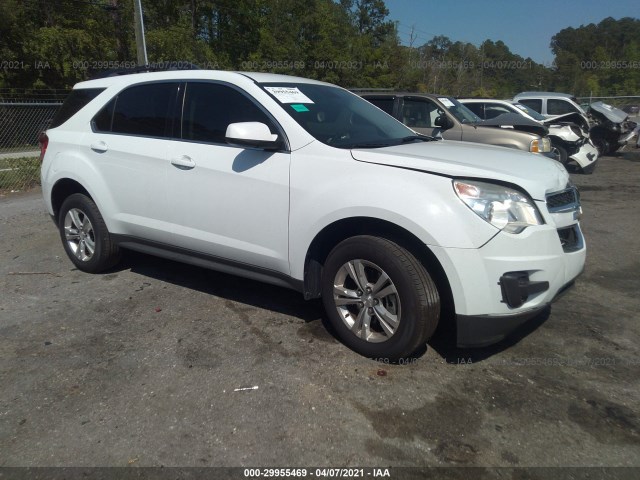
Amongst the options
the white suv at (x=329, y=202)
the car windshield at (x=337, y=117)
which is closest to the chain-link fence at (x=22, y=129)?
the white suv at (x=329, y=202)

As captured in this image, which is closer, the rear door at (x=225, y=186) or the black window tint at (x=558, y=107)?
the rear door at (x=225, y=186)

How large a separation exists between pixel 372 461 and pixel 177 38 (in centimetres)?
2557

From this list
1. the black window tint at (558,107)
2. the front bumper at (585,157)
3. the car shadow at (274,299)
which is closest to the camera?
the car shadow at (274,299)

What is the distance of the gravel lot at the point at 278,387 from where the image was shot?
2.61 metres

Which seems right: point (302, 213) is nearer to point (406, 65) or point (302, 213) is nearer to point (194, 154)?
point (194, 154)

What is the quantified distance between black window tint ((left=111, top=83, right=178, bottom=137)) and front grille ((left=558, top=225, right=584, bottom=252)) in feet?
9.83

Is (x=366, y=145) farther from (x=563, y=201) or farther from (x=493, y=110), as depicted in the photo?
(x=493, y=110)

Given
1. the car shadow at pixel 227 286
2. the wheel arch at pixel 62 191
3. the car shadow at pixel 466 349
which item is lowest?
the car shadow at pixel 227 286

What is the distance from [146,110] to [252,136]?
1.47 m

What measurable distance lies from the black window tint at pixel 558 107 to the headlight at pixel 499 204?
14.2 m

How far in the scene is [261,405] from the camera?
2971 mm

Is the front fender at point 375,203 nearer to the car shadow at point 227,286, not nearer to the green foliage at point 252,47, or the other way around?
the car shadow at point 227,286

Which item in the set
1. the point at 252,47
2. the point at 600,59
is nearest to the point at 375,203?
the point at 252,47

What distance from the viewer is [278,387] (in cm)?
314
